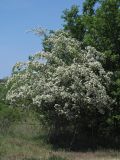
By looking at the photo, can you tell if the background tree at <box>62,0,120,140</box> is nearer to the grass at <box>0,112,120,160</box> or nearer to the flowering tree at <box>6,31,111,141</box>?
the flowering tree at <box>6,31,111,141</box>

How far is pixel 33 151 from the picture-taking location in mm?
18188

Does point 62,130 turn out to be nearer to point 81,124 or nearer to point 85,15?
point 81,124

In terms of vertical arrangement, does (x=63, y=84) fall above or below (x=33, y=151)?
above

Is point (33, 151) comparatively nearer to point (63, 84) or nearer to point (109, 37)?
point (63, 84)

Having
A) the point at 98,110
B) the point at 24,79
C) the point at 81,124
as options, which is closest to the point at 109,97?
the point at 98,110

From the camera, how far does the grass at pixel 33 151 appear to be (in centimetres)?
1691

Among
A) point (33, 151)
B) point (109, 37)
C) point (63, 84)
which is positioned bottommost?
point (33, 151)

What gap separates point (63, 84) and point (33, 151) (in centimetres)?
329

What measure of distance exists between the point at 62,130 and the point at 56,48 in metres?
4.04

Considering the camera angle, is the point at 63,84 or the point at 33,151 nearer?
the point at 33,151

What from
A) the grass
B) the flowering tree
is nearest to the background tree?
A: the flowering tree

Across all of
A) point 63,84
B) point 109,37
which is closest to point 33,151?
point 63,84

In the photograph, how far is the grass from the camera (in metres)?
16.9

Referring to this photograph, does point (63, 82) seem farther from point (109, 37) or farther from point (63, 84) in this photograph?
point (109, 37)
